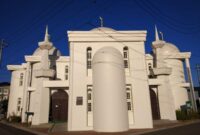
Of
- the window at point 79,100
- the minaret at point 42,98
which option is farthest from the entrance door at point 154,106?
the minaret at point 42,98

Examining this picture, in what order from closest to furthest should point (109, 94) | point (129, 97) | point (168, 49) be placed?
point (109, 94) < point (129, 97) < point (168, 49)

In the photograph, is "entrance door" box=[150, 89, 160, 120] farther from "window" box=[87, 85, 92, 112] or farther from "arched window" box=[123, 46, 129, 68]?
"window" box=[87, 85, 92, 112]

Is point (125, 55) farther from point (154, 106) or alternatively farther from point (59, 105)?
Result: point (59, 105)

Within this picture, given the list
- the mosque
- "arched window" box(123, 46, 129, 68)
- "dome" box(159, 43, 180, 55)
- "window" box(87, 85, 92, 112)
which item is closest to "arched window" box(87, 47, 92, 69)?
the mosque

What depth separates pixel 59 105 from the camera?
23.4 m

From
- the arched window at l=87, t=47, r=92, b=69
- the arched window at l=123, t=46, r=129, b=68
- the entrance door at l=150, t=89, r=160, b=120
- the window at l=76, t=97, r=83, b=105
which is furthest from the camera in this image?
the entrance door at l=150, t=89, r=160, b=120

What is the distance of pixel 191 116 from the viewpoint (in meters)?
22.1

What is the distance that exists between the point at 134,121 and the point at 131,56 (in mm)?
6176

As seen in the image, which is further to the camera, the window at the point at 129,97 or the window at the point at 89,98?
the window at the point at 129,97

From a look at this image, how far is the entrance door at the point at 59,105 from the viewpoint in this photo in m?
23.0

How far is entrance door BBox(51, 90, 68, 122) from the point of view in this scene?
23031mm

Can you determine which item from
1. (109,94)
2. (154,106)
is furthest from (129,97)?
(154,106)

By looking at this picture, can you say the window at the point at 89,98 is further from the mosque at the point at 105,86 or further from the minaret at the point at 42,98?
the minaret at the point at 42,98

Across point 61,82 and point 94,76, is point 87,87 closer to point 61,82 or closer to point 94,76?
point 94,76
